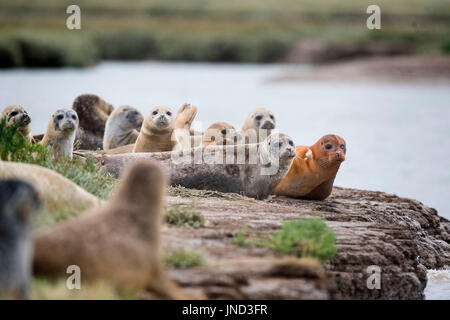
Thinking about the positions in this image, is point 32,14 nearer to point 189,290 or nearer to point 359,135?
point 359,135

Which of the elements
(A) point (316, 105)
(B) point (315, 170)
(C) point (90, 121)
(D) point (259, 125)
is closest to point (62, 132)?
(C) point (90, 121)

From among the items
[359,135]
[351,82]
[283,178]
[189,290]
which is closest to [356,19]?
[351,82]

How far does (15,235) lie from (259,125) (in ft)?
24.1

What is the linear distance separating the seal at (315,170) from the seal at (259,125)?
1240 mm

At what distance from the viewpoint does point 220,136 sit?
1141cm

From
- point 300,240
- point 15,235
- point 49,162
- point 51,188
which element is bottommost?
point 300,240

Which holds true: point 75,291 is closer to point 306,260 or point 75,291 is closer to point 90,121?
point 306,260

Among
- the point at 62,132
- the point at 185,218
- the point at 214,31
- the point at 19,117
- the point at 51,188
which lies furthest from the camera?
the point at 214,31

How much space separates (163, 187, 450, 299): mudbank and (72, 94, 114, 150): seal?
4.42 meters

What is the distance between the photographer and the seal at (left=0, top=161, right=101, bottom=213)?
22.9 ft

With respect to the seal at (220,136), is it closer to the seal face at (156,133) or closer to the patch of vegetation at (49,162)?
the seal face at (156,133)

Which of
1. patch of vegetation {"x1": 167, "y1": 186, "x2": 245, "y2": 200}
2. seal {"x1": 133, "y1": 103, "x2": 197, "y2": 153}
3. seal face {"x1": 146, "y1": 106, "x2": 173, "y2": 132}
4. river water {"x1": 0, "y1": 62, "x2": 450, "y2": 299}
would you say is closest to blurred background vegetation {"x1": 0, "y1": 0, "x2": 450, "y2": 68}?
river water {"x1": 0, "y1": 62, "x2": 450, "y2": 299}

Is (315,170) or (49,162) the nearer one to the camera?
(49,162)

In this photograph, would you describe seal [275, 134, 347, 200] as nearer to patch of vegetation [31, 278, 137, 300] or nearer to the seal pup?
patch of vegetation [31, 278, 137, 300]
